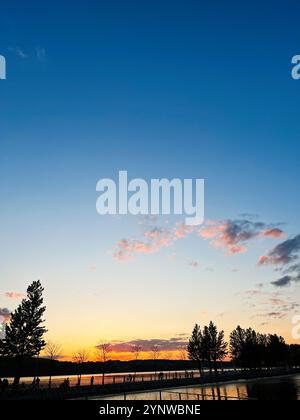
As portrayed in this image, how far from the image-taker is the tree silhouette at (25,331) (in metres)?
52.1

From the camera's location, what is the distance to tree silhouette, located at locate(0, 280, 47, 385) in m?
52.1

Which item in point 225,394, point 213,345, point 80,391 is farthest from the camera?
point 213,345

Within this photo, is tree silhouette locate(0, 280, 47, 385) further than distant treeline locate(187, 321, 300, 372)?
No

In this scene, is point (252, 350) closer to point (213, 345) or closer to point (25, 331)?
point (213, 345)

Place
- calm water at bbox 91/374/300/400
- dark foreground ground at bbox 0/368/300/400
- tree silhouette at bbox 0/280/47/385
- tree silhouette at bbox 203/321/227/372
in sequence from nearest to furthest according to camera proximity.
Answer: calm water at bbox 91/374/300/400, dark foreground ground at bbox 0/368/300/400, tree silhouette at bbox 0/280/47/385, tree silhouette at bbox 203/321/227/372

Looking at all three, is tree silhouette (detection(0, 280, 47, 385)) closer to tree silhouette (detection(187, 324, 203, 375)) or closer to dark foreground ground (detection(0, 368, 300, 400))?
dark foreground ground (detection(0, 368, 300, 400))

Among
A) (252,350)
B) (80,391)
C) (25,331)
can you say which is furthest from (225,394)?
(252,350)

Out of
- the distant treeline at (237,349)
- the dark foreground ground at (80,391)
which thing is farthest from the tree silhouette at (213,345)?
the dark foreground ground at (80,391)

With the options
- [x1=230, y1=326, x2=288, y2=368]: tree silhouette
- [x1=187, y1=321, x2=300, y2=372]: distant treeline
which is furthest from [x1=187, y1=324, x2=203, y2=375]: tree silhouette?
[x1=230, y1=326, x2=288, y2=368]: tree silhouette

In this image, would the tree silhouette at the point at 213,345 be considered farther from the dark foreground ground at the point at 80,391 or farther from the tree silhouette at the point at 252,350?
the dark foreground ground at the point at 80,391

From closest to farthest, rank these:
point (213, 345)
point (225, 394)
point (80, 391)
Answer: point (225, 394)
point (80, 391)
point (213, 345)

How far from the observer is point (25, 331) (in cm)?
5266
